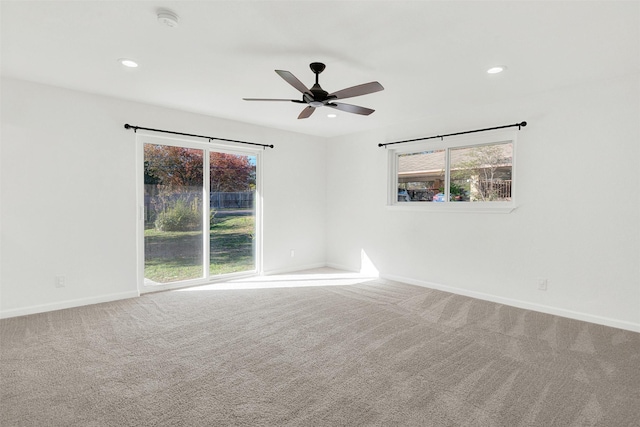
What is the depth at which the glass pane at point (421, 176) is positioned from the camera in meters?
4.81

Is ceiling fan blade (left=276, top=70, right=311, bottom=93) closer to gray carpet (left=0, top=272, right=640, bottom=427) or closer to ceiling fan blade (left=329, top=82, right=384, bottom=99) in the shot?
ceiling fan blade (left=329, top=82, right=384, bottom=99)

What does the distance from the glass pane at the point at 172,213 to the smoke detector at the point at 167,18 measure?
2.46m

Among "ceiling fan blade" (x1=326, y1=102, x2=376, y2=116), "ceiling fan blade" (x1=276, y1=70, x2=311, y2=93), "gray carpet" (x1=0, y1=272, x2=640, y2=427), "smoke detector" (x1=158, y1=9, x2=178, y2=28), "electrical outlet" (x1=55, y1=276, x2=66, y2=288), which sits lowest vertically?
"gray carpet" (x1=0, y1=272, x2=640, y2=427)

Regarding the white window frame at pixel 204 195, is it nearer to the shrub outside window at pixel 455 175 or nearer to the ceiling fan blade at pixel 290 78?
the shrub outside window at pixel 455 175

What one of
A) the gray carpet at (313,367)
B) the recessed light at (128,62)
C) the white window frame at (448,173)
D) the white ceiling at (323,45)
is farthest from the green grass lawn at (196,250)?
the white window frame at (448,173)

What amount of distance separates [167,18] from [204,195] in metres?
2.93

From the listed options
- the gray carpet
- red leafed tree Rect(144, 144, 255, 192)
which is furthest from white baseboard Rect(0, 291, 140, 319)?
red leafed tree Rect(144, 144, 255, 192)

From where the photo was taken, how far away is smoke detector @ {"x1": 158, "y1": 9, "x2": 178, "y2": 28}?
218cm

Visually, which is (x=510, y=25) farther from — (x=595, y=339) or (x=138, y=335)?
(x=138, y=335)

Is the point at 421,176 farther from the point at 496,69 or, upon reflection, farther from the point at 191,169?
the point at 191,169

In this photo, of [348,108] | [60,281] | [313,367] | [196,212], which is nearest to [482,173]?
[348,108]

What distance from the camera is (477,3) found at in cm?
207

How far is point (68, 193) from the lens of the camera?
12.2 feet

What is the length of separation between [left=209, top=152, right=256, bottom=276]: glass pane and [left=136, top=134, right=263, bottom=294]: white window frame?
2.8 inches
